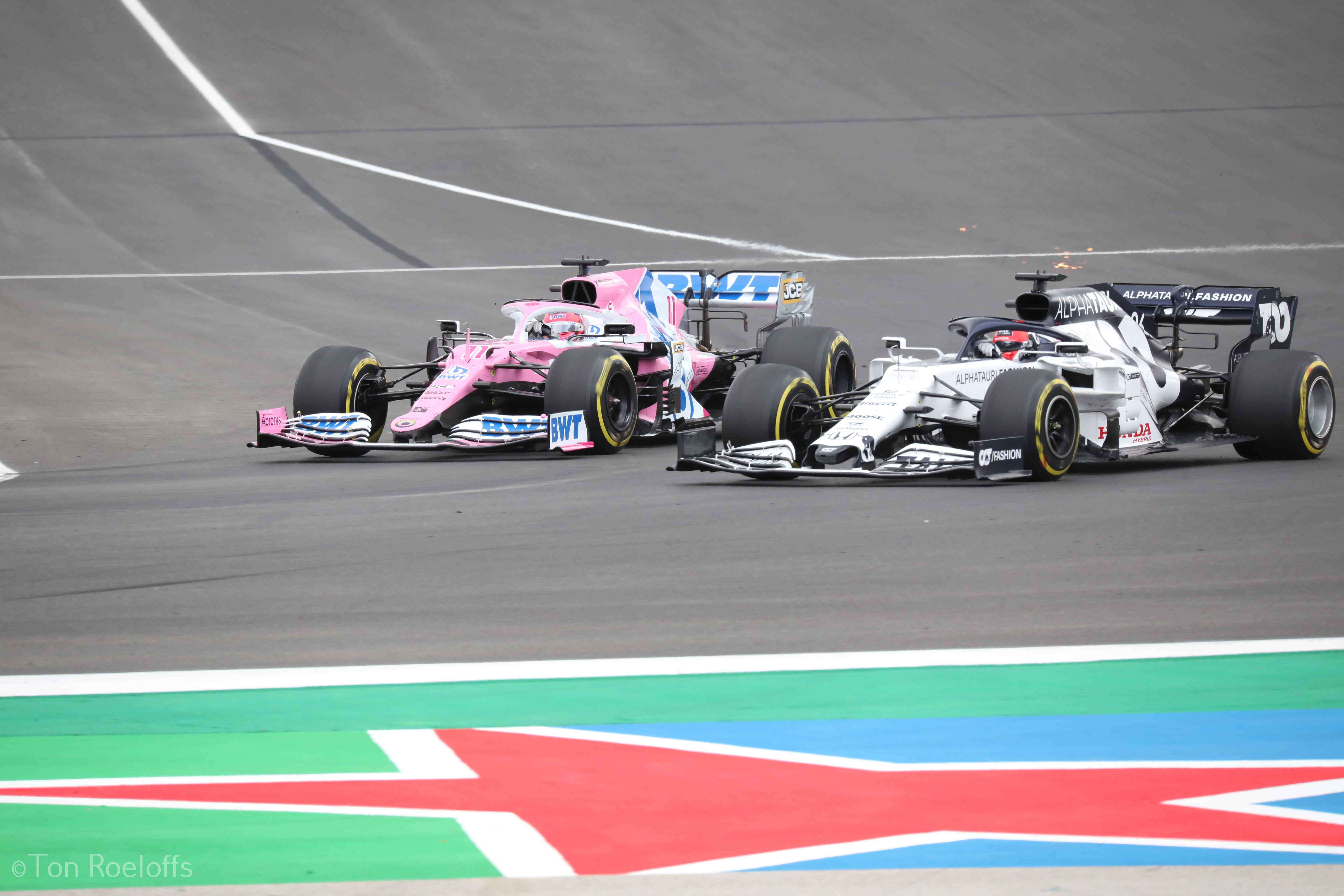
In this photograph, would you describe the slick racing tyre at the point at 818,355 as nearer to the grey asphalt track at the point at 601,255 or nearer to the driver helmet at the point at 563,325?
the driver helmet at the point at 563,325

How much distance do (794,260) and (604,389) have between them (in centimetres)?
1877

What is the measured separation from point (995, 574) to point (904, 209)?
29196 millimetres

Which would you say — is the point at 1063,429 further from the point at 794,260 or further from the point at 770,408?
the point at 794,260

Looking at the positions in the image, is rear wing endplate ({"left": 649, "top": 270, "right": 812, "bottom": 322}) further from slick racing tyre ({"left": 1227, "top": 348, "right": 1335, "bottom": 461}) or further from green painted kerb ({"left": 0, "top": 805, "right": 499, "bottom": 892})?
green painted kerb ({"left": 0, "top": 805, "right": 499, "bottom": 892})

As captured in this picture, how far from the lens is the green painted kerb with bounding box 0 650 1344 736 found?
5.98 meters

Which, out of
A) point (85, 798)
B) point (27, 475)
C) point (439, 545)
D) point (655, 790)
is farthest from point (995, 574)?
point (27, 475)

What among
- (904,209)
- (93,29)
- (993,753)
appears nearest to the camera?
(993,753)

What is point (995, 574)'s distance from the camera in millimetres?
8734

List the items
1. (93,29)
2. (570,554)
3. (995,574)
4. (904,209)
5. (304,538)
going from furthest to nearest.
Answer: (93,29), (904,209), (304,538), (570,554), (995,574)

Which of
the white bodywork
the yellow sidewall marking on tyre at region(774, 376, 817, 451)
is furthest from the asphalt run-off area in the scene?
the yellow sidewall marking on tyre at region(774, 376, 817, 451)

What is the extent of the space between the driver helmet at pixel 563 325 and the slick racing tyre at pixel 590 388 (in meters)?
1.24

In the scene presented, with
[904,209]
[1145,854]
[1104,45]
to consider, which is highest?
[1104,45]

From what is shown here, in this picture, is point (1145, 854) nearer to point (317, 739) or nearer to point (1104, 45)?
point (317, 739)

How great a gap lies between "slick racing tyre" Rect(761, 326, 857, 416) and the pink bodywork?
0.76m
